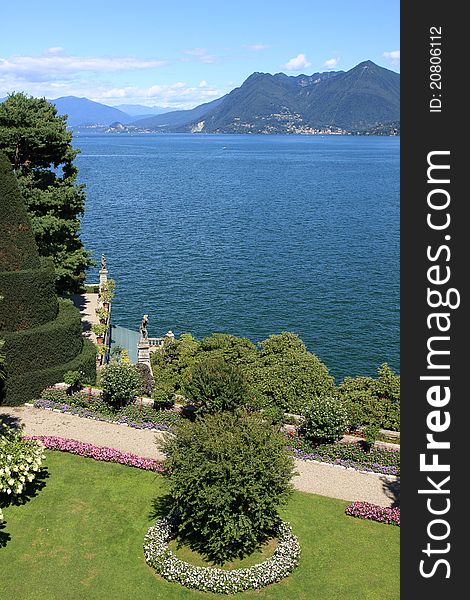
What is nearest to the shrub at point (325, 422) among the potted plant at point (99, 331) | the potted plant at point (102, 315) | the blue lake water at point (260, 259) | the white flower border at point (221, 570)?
the white flower border at point (221, 570)

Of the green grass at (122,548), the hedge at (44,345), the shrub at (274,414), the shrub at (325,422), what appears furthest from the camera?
the hedge at (44,345)

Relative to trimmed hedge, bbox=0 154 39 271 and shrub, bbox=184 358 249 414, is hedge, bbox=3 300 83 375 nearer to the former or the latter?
trimmed hedge, bbox=0 154 39 271

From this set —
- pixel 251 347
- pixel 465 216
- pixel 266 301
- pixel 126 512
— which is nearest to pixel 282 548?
pixel 126 512

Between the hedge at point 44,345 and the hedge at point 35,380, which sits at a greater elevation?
the hedge at point 44,345

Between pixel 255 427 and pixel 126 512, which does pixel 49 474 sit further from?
pixel 255 427

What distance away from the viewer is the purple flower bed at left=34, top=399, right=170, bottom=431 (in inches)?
1032

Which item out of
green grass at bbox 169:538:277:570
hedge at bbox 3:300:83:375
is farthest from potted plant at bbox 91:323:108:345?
green grass at bbox 169:538:277:570

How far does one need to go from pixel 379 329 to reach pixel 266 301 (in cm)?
1040

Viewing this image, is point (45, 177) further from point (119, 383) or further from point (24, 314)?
point (119, 383)

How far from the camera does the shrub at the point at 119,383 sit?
26828 millimetres

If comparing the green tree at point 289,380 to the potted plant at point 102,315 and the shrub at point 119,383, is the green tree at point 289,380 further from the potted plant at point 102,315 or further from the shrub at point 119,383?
the potted plant at point 102,315

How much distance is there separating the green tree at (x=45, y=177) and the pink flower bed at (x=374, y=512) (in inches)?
1000

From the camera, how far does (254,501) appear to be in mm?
16656

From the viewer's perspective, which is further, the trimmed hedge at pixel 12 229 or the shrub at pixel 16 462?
the trimmed hedge at pixel 12 229
